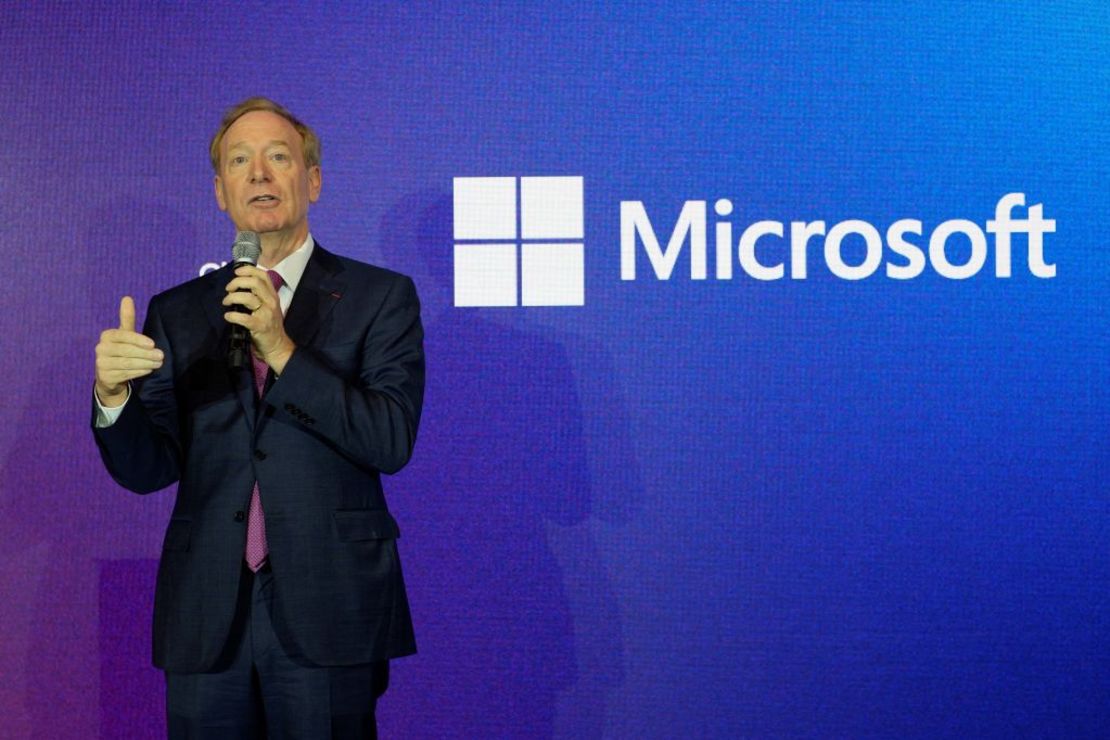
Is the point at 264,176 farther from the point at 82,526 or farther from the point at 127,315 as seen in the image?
the point at 82,526

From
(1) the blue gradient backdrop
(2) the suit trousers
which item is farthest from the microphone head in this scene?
(1) the blue gradient backdrop

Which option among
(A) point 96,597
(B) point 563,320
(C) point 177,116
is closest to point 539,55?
(B) point 563,320

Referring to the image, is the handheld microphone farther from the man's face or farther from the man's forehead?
the man's forehead

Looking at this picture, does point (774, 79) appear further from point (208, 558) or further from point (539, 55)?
point (208, 558)

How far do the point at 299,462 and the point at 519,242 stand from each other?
1.17 m

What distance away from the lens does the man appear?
210cm

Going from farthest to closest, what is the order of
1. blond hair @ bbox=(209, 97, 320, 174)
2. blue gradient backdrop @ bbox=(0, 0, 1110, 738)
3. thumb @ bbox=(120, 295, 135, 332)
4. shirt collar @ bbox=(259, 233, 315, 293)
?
blue gradient backdrop @ bbox=(0, 0, 1110, 738) → blond hair @ bbox=(209, 97, 320, 174) → shirt collar @ bbox=(259, 233, 315, 293) → thumb @ bbox=(120, 295, 135, 332)

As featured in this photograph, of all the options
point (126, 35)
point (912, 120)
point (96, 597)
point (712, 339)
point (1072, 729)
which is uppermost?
point (126, 35)

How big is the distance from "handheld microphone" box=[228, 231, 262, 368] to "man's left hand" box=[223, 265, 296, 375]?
0.06 ft

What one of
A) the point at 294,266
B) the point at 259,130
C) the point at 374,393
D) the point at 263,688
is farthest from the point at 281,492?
the point at 259,130

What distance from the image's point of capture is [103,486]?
10.4 feet

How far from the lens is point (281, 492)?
2.14 metres

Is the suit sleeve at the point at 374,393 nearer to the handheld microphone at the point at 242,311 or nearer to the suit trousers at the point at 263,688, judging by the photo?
the handheld microphone at the point at 242,311

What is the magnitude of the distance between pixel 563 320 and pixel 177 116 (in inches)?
47.0
